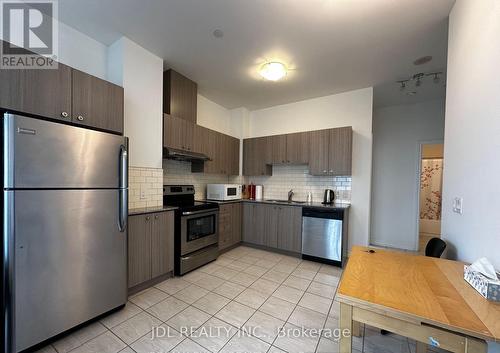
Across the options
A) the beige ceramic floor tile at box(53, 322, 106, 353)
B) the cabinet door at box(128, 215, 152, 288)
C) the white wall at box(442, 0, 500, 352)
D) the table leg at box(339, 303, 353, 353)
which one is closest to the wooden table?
the table leg at box(339, 303, 353, 353)

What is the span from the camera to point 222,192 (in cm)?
376

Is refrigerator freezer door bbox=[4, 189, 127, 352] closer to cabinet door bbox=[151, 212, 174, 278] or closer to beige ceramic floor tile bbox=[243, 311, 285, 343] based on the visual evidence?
cabinet door bbox=[151, 212, 174, 278]

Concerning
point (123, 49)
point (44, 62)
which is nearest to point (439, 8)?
point (123, 49)

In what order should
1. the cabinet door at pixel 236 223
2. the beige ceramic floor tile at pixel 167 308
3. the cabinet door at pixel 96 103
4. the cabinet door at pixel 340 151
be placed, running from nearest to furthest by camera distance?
Answer: the cabinet door at pixel 96 103, the beige ceramic floor tile at pixel 167 308, the cabinet door at pixel 340 151, the cabinet door at pixel 236 223

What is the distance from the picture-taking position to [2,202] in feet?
4.51

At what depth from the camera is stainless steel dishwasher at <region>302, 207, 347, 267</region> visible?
3082 millimetres

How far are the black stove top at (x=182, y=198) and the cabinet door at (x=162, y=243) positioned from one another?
1.11 ft

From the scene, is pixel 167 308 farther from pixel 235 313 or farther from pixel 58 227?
pixel 58 227

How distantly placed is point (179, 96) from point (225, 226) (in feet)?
7.34

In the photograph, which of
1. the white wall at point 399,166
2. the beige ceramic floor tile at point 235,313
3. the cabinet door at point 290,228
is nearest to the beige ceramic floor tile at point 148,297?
the beige ceramic floor tile at point 235,313

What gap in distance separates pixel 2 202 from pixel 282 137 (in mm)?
3569

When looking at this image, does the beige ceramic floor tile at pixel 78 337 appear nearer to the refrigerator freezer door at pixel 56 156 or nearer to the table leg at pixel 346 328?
the refrigerator freezer door at pixel 56 156

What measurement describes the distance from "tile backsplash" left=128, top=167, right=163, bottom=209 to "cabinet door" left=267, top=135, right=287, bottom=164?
6.99 feet

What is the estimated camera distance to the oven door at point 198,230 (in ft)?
9.02
